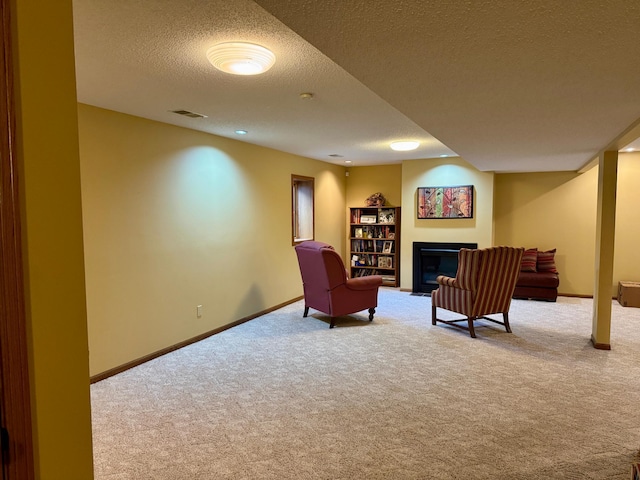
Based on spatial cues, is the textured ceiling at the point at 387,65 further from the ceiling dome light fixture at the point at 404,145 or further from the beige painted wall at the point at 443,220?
the beige painted wall at the point at 443,220

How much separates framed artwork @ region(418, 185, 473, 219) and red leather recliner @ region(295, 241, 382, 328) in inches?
96.7

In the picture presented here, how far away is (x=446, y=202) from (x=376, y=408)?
497 centimetres

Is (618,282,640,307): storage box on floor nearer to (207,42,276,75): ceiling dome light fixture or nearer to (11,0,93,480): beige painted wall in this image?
(207,42,276,75): ceiling dome light fixture

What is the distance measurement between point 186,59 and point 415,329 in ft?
13.2

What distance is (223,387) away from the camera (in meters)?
3.47

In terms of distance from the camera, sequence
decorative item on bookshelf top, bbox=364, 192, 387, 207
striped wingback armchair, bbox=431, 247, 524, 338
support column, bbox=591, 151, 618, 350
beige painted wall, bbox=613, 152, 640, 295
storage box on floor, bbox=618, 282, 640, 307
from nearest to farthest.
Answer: support column, bbox=591, 151, 618, 350 < striped wingback armchair, bbox=431, 247, 524, 338 < storage box on floor, bbox=618, 282, 640, 307 < beige painted wall, bbox=613, 152, 640, 295 < decorative item on bookshelf top, bbox=364, 192, 387, 207

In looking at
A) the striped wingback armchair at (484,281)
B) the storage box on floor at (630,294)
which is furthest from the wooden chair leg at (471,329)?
the storage box on floor at (630,294)

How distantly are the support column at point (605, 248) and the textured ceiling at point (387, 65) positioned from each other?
0.30 m

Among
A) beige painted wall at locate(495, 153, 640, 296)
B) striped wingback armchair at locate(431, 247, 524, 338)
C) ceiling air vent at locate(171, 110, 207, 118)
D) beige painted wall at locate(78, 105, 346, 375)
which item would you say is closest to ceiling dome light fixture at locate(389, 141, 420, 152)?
striped wingback armchair at locate(431, 247, 524, 338)

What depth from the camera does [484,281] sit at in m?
4.78

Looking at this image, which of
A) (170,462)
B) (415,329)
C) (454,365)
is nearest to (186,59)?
(170,462)

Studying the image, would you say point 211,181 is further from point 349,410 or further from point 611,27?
point 611,27

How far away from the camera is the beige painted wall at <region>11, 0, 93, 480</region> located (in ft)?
2.52

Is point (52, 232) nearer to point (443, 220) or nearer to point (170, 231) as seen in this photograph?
point (170, 231)
